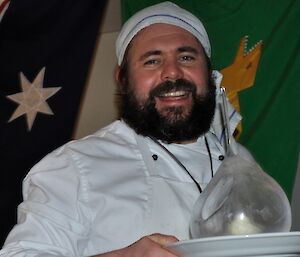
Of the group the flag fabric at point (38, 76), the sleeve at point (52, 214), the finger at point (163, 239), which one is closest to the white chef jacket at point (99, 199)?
the sleeve at point (52, 214)

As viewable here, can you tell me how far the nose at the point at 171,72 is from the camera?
3.87ft

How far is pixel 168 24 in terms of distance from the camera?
4.26 ft

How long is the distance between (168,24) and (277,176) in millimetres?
474

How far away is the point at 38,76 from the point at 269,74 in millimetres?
603

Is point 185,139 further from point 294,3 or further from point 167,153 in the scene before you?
point 294,3

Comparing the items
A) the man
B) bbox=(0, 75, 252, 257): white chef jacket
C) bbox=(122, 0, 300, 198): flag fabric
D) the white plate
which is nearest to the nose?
the man

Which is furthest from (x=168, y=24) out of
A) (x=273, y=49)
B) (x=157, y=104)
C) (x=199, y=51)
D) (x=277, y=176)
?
(x=277, y=176)

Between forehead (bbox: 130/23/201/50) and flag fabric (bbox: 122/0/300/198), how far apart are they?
307mm

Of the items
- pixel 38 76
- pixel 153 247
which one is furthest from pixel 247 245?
pixel 38 76

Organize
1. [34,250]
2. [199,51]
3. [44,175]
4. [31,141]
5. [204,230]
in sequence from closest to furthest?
[204,230]
[34,250]
[44,175]
[199,51]
[31,141]

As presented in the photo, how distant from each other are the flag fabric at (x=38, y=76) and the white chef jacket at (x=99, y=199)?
0.57 meters

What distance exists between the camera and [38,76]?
1755 mm

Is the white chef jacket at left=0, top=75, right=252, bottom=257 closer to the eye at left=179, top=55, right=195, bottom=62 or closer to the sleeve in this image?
the sleeve

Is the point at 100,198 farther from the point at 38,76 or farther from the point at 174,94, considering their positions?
the point at 38,76
